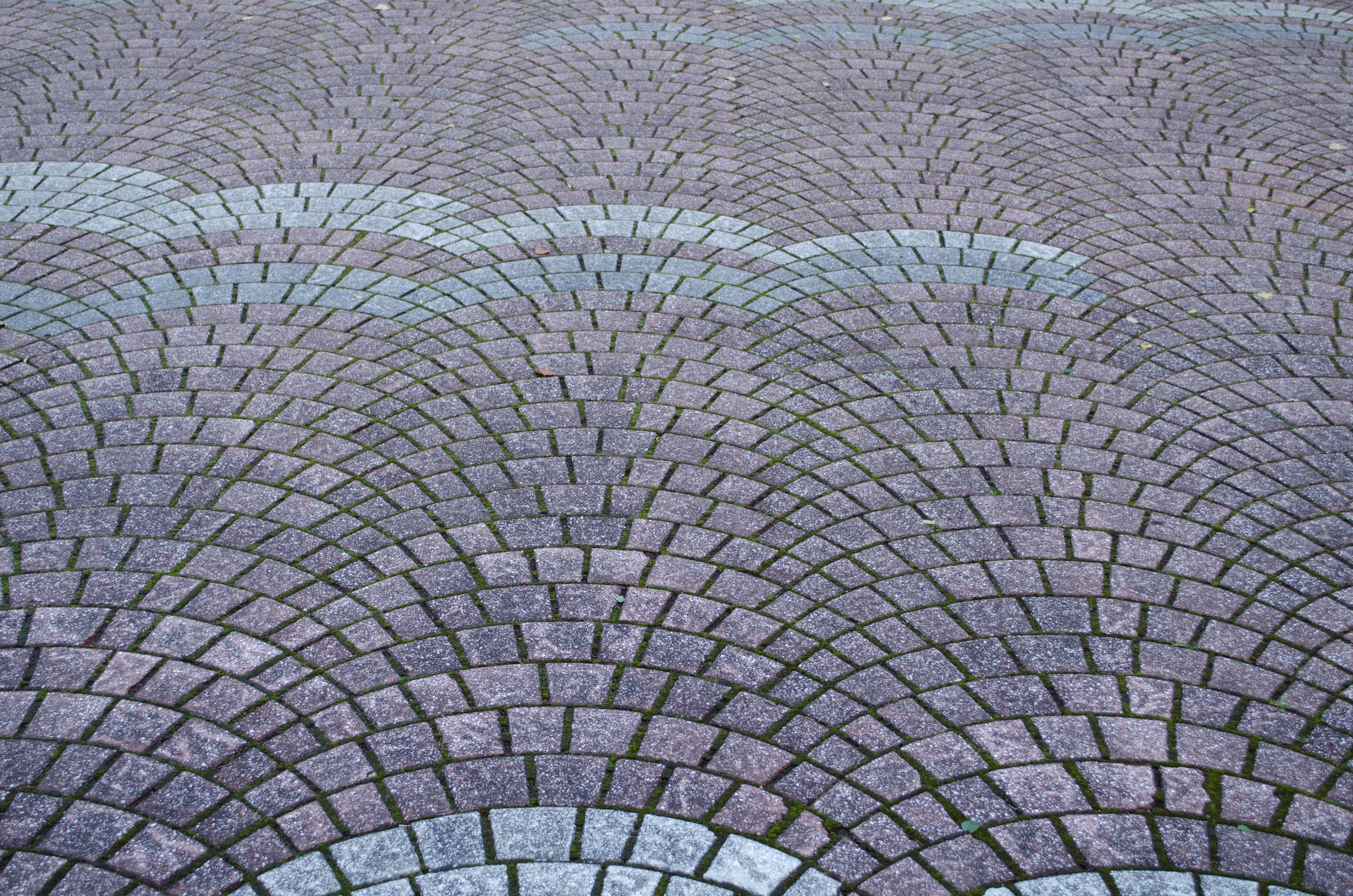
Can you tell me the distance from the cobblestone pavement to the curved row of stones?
0.06 feet

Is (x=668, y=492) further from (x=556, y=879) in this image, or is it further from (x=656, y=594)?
(x=556, y=879)

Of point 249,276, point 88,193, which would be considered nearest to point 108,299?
point 249,276

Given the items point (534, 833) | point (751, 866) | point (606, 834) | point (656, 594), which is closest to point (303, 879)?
point (534, 833)

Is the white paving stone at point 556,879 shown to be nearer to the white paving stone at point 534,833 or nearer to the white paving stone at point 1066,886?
the white paving stone at point 534,833

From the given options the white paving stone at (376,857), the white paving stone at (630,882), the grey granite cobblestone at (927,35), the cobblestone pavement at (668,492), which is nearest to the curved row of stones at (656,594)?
the cobblestone pavement at (668,492)

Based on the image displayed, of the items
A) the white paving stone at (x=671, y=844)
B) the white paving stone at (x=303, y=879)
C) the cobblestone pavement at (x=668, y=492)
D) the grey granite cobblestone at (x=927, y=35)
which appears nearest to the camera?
the white paving stone at (x=303, y=879)

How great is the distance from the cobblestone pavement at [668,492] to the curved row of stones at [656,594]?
0.06 feet

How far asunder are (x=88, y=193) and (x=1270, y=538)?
6.73 meters

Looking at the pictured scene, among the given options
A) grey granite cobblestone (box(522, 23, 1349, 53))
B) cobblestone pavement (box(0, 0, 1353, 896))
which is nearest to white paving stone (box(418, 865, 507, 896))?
cobblestone pavement (box(0, 0, 1353, 896))

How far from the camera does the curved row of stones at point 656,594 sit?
10.8 ft

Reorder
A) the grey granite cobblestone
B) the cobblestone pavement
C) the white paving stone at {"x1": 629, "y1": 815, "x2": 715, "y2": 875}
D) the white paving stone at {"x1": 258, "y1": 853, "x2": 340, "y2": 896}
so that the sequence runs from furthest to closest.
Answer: the grey granite cobblestone, the cobblestone pavement, the white paving stone at {"x1": 629, "y1": 815, "x2": 715, "y2": 875}, the white paving stone at {"x1": 258, "y1": 853, "x2": 340, "y2": 896}

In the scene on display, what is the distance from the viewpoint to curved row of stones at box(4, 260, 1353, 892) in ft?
10.8

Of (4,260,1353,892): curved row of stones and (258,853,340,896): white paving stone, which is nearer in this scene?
(258,853,340,896): white paving stone

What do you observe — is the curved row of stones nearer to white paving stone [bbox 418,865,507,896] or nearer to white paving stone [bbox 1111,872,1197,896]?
white paving stone [bbox 1111,872,1197,896]
